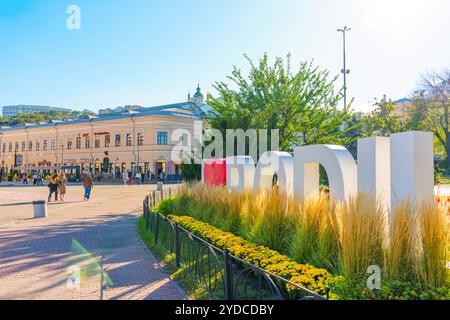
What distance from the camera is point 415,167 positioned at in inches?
179

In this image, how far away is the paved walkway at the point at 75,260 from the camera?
520 cm

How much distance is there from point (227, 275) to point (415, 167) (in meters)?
2.64

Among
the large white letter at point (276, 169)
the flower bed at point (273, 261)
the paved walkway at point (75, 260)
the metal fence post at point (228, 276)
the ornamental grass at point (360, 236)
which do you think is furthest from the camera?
the large white letter at point (276, 169)

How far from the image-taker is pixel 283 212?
234 inches

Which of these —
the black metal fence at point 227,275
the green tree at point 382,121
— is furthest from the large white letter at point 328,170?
the green tree at point 382,121

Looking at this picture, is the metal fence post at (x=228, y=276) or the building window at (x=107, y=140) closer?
the metal fence post at (x=228, y=276)

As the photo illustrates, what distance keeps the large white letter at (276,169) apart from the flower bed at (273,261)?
6.39 feet

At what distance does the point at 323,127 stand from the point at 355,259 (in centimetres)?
1111

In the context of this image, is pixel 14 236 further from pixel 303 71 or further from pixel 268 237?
pixel 303 71

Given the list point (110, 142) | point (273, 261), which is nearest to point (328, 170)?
point (273, 261)

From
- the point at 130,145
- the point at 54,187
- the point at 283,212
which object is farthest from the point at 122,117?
the point at 283,212

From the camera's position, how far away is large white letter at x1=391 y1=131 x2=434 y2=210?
455 cm

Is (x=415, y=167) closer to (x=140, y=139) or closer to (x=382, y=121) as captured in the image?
(x=382, y=121)

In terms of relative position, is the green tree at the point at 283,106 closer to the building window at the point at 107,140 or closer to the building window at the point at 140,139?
the building window at the point at 140,139
